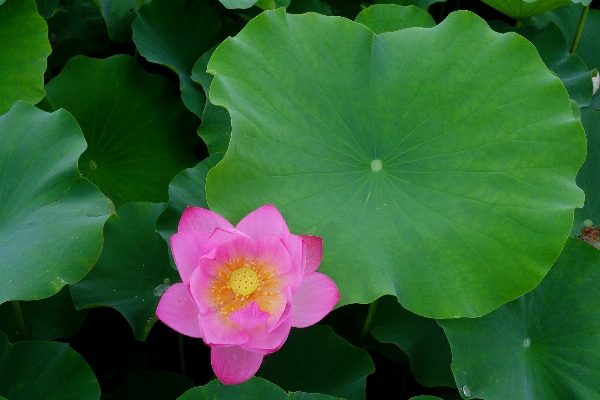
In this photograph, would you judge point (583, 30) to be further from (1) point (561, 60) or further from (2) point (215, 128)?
(2) point (215, 128)

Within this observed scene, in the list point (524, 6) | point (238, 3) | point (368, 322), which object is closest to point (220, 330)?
point (368, 322)

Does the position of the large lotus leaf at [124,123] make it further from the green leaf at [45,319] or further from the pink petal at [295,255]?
the pink petal at [295,255]

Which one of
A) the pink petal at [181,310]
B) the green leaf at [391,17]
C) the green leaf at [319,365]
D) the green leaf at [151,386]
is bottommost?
the green leaf at [151,386]

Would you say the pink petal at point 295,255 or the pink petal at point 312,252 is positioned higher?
the pink petal at point 295,255

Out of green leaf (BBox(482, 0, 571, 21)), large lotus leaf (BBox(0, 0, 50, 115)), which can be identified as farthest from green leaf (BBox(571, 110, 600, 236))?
large lotus leaf (BBox(0, 0, 50, 115))

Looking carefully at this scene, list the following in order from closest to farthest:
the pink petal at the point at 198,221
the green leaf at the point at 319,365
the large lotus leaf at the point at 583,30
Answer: the pink petal at the point at 198,221
the green leaf at the point at 319,365
the large lotus leaf at the point at 583,30

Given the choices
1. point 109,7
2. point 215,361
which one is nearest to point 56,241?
point 215,361

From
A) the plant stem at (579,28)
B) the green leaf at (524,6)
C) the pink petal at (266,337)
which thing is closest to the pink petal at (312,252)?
the pink petal at (266,337)
